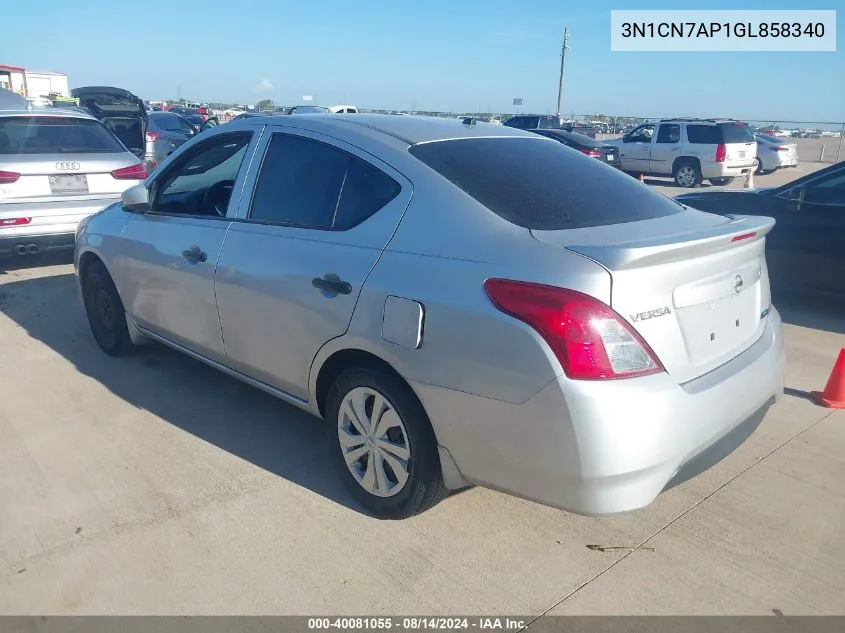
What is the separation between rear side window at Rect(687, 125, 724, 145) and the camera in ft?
60.4

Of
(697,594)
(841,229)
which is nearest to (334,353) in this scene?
(697,594)

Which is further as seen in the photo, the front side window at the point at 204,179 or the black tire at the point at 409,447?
the front side window at the point at 204,179

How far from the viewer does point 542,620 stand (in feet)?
8.50

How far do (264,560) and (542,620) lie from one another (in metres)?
1.12

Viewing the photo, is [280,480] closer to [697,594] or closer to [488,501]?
[488,501]

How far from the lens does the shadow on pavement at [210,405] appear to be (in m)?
3.71

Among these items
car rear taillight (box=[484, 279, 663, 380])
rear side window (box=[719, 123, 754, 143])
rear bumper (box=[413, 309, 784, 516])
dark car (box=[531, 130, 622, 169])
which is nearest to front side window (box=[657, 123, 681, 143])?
rear side window (box=[719, 123, 754, 143])

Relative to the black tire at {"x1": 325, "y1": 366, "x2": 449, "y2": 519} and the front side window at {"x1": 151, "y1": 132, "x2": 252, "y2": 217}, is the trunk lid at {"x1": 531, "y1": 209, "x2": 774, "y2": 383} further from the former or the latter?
the front side window at {"x1": 151, "y1": 132, "x2": 252, "y2": 217}

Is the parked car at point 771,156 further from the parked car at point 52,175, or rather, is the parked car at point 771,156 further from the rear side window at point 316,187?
the rear side window at point 316,187

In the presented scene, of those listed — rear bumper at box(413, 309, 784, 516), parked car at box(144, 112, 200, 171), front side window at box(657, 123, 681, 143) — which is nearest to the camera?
rear bumper at box(413, 309, 784, 516)

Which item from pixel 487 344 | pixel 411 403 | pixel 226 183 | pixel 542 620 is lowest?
pixel 542 620

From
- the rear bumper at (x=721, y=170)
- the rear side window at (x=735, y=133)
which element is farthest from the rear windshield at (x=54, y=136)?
the rear side window at (x=735, y=133)

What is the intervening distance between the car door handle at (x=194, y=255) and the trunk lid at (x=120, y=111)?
9.32 m

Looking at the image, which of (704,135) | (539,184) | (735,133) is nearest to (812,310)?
(539,184)
